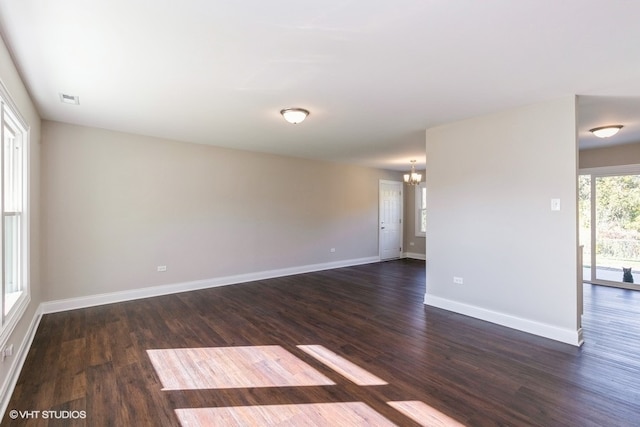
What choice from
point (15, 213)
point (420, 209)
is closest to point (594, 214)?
point (420, 209)

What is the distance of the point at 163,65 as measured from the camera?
8.09 ft

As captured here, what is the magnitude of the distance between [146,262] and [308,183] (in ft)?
11.5

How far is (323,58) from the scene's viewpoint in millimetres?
2352

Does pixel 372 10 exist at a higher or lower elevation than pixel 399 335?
higher

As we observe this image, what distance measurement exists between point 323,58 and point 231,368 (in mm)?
2692

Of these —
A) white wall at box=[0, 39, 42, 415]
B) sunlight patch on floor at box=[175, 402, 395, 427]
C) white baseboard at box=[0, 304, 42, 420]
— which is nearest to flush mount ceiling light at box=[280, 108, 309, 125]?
white wall at box=[0, 39, 42, 415]

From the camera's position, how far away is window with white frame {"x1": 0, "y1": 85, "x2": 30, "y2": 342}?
2.60 metres

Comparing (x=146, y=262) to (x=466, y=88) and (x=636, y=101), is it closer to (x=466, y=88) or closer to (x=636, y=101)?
(x=466, y=88)

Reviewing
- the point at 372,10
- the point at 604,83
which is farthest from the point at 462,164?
the point at 372,10

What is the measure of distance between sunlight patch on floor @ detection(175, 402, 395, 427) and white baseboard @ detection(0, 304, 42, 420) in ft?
3.96

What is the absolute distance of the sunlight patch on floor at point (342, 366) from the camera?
2.38 metres

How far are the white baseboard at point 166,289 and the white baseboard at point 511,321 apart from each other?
2.94m

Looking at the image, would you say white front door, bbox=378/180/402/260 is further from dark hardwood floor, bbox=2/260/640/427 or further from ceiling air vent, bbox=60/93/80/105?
ceiling air vent, bbox=60/93/80/105

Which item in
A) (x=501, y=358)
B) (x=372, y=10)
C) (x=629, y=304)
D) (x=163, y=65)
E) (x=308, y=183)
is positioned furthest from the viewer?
(x=308, y=183)
